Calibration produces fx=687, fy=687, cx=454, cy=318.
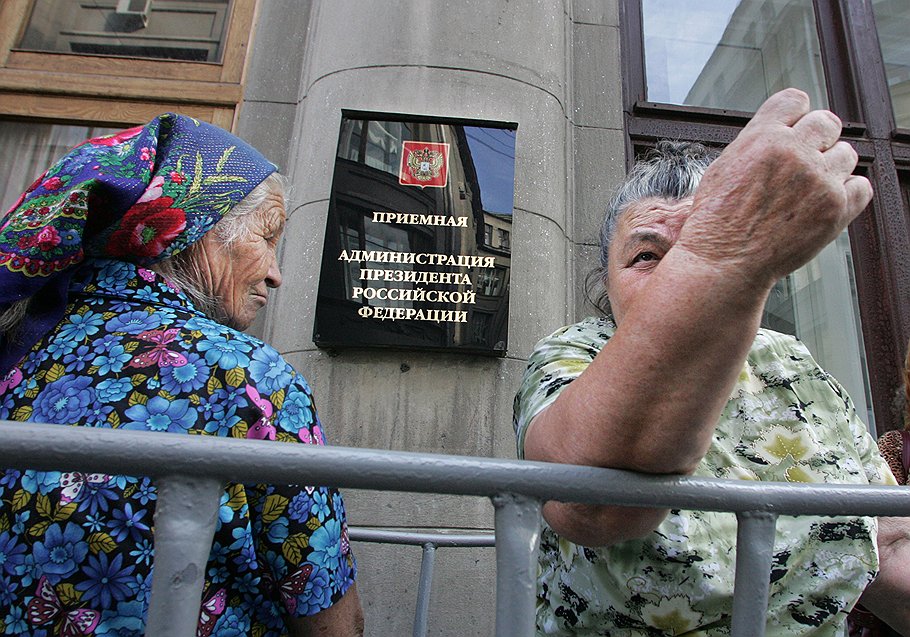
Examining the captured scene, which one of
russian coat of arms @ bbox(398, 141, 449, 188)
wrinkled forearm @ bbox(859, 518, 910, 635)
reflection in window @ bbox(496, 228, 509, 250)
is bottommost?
wrinkled forearm @ bbox(859, 518, 910, 635)

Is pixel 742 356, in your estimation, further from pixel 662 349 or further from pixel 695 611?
pixel 695 611

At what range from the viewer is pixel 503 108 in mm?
3664

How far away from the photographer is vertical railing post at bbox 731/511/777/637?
85cm

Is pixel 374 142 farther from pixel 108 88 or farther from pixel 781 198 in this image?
pixel 781 198

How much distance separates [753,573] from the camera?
2.80 ft

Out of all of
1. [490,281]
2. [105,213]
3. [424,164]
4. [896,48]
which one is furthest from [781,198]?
[896,48]

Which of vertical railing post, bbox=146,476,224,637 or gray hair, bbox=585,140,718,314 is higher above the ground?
gray hair, bbox=585,140,718,314

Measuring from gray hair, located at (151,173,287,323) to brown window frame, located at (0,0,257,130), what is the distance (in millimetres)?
2873

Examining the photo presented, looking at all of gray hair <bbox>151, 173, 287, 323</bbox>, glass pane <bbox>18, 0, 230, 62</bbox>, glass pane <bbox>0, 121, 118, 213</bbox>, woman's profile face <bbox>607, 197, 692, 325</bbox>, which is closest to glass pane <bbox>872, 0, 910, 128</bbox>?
woman's profile face <bbox>607, 197, 692, 325</bbox>

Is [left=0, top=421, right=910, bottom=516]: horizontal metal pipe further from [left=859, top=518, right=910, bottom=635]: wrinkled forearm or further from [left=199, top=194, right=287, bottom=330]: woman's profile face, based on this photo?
[left=199, top=194, right=287, bottom=330]: woman's profile face

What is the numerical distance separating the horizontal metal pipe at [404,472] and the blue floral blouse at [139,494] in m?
0.32

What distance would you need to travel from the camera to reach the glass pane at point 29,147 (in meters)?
4.17

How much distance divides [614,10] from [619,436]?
4.44m

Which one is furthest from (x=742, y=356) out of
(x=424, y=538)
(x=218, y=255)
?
(x=424, y=538)
